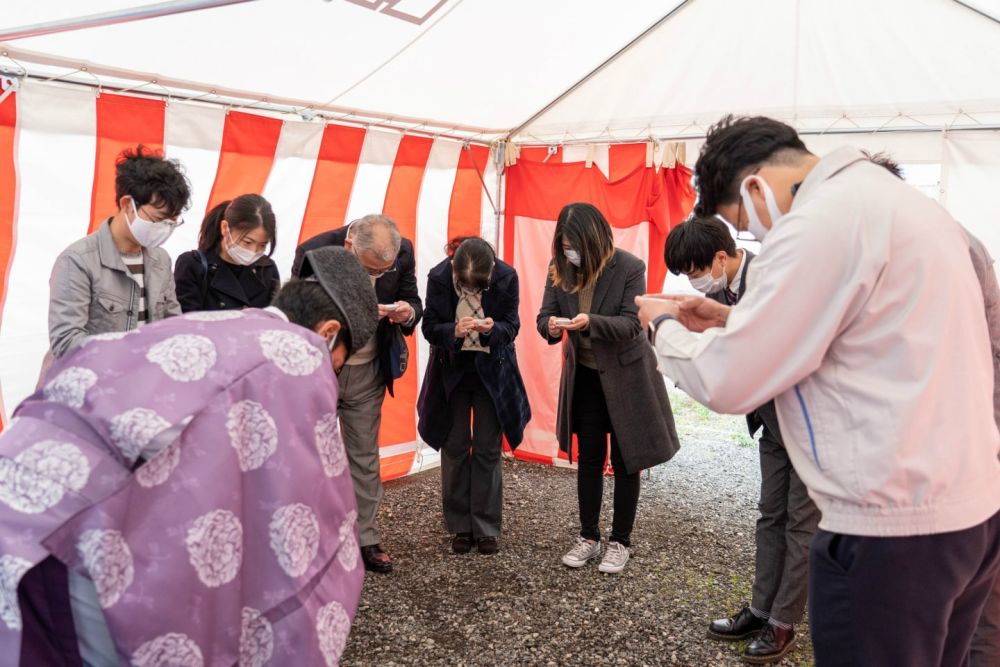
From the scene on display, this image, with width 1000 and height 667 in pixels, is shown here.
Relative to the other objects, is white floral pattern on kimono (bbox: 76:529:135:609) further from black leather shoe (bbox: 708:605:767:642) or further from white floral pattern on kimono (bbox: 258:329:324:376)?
black leather shoe (bbox: 708:605:767:642)

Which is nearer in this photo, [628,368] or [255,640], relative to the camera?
[255,640]

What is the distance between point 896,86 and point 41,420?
3.88 meters

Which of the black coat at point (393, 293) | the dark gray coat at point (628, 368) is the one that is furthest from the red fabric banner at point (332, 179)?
the dark gray coat at point (628, 368)

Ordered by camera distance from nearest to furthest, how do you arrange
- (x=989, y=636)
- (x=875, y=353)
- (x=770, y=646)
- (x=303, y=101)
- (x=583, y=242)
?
(x=875, y=353) < (x=989, y=636) < (x=770, y=646) < (x=583, y=242) < (x=303, y=101)

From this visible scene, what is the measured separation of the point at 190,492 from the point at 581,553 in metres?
2.71

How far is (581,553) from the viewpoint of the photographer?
3.54 m

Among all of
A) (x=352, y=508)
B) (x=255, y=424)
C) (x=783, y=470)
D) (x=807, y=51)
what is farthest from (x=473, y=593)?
(x=807, y=51)

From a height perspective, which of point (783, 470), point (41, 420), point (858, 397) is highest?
point (858, 397)

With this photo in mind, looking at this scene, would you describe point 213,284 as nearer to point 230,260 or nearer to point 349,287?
point 230,260

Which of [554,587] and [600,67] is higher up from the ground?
[600,67]

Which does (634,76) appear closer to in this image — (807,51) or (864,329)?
(807,51)

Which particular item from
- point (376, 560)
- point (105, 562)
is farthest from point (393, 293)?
point (105, 562)

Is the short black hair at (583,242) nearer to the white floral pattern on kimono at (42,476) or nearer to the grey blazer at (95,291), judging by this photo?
the grey blazer at (95,291)

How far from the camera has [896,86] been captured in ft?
11.9
